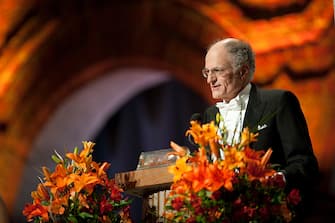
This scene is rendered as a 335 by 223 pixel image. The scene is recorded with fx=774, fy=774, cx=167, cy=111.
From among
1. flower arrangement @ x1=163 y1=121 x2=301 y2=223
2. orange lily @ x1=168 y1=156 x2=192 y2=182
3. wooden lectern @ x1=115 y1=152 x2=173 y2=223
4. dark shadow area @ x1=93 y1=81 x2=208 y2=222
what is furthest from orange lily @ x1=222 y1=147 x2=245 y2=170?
dark shadow area @ x1=93 y1=81 x2=208 y2=222

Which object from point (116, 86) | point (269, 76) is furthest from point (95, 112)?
point (269, 76)

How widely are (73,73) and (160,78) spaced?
1.32 metres

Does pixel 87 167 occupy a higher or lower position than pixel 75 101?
lower

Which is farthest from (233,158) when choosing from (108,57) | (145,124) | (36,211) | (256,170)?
(145,124)

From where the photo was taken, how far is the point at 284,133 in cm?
260

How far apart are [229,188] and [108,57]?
5649 mm

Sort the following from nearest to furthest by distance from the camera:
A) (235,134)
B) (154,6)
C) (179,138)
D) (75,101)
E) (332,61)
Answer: (235,134), (332,61), (154,6), (75,101), (179,138)

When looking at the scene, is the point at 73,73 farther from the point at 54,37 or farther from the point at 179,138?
the point at 179,138

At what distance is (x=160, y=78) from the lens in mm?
8812

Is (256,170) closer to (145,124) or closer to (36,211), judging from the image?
(36,211)

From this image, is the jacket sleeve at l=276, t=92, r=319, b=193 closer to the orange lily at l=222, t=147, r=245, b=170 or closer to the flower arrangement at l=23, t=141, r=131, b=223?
the orange lily at l=222, t=147, r=245, b=170

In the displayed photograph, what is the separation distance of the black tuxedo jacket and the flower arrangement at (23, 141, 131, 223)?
0.52 meters

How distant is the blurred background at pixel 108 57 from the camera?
21.3 ft

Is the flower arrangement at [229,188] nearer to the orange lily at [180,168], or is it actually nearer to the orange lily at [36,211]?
the orange lily at [180,168]
